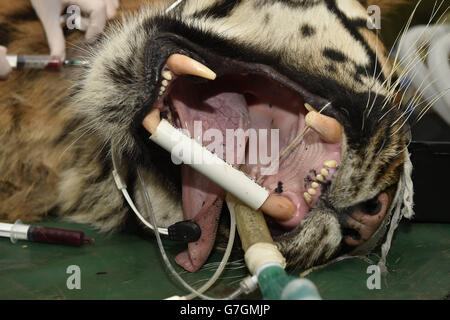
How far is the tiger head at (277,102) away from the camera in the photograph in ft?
3.43

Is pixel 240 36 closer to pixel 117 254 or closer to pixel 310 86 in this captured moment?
pixel 310 86


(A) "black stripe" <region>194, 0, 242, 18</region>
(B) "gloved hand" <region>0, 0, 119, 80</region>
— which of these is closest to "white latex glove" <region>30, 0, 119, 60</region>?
(B) "gloved hand" <region>0, 0, 119, 80</region>

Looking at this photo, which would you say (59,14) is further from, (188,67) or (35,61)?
(188,67)

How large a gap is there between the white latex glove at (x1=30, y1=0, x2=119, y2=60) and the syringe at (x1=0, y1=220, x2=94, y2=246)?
431 millimetres

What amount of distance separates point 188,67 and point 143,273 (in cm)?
45

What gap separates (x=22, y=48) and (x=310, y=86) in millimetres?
803

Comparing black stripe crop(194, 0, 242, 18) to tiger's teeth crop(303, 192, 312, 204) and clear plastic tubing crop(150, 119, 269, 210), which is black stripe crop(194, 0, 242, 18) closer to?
clear plastic tubing crop(150, 119, 269, 210)

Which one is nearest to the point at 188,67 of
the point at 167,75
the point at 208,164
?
the point at 167,75

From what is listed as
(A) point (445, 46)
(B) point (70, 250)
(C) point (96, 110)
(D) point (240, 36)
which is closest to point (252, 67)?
(D) point (240, 36)

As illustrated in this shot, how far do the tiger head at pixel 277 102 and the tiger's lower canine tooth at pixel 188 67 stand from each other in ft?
0.07

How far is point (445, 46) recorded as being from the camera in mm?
1613

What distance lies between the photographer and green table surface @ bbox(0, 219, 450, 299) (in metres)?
1.02

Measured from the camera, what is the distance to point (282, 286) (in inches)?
29.9
